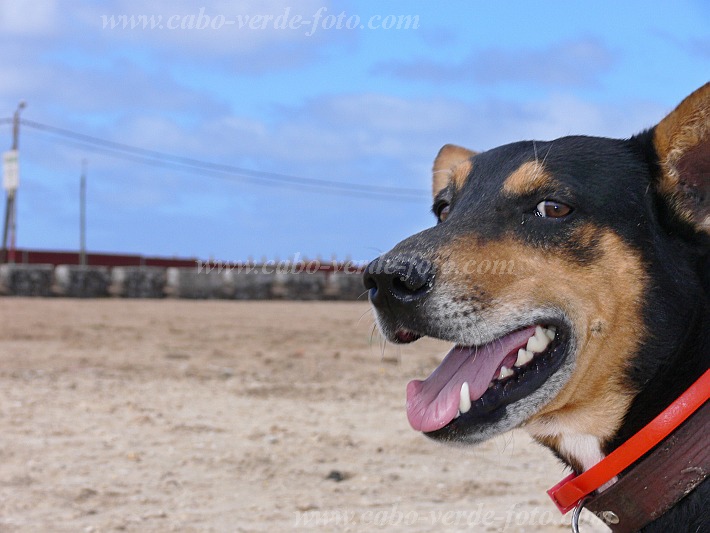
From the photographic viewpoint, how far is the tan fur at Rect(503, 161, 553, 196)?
12.1 ft

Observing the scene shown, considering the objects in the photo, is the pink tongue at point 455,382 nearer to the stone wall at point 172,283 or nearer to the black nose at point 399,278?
the black nose at point 399,278

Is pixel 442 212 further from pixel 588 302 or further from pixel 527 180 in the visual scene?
pixel 588 302

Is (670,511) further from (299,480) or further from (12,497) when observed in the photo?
(12,497)

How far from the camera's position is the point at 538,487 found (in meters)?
5.83

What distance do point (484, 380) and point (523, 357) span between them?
0.19 meters

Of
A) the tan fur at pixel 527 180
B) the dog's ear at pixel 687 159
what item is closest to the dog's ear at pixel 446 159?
the tan fur at pixel 527 180

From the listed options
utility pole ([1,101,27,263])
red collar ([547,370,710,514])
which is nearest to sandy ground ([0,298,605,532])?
red collar ([547,370,710,514])

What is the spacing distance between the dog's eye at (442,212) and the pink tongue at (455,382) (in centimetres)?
89

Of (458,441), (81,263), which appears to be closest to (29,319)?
(458,441)

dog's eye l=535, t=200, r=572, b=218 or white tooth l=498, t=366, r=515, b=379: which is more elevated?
dog's eye l=535, t=200, r=572, b=218

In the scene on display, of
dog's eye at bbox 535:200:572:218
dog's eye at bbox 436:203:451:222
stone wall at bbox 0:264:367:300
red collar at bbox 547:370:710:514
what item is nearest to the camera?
red collar at bbox 547:370:710:514

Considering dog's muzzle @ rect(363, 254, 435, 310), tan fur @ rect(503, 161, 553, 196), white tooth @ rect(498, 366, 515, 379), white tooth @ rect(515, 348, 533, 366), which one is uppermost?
tan fur @ rect(503, 161, 553, 196)

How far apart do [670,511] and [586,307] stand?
794 mm

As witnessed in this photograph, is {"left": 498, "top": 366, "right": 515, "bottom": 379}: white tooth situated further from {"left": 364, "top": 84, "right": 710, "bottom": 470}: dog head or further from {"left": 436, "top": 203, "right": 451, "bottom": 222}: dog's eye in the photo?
{"left": 436, "top": 203, "right": 451, "bottom": 222}: dog's eye
